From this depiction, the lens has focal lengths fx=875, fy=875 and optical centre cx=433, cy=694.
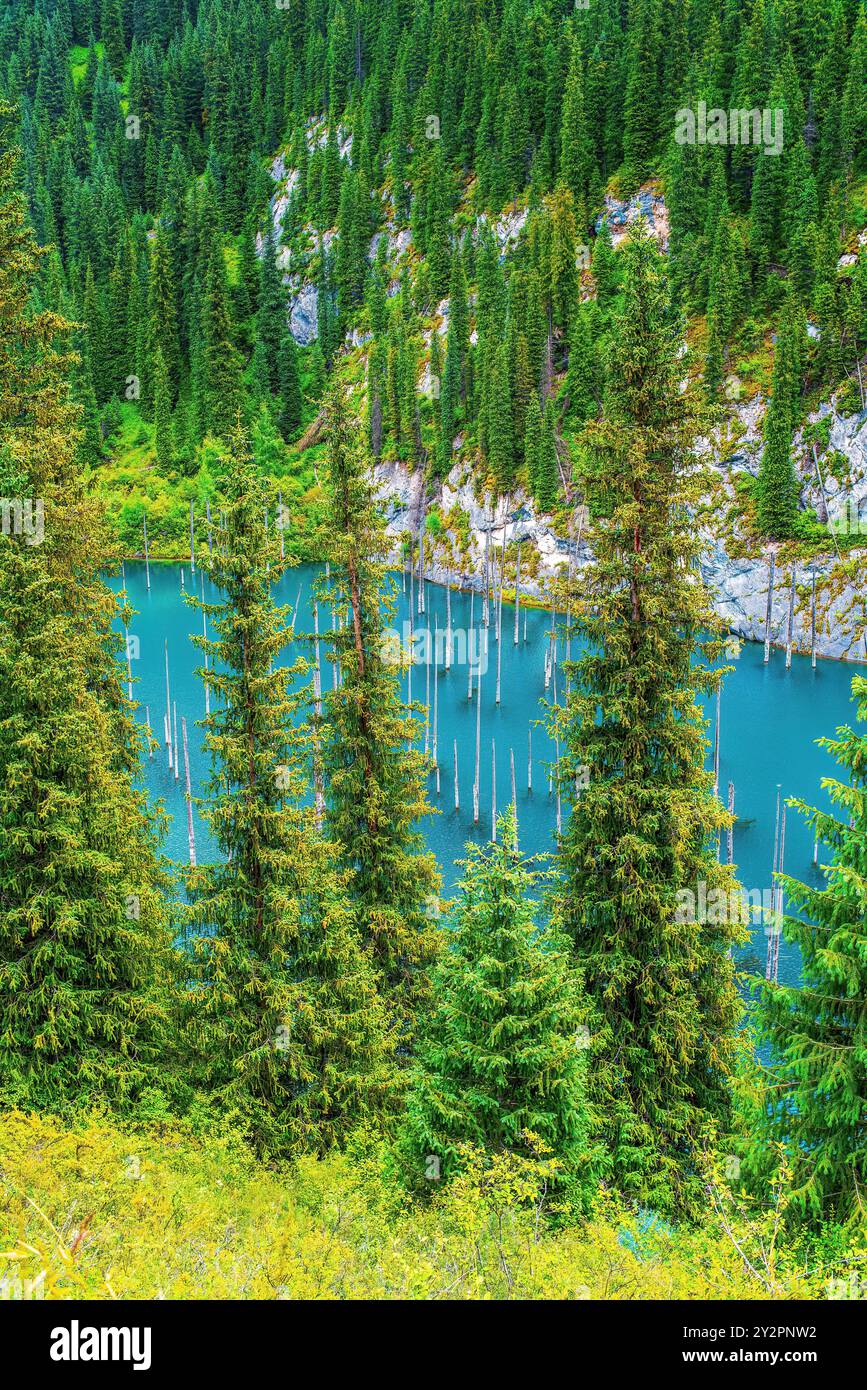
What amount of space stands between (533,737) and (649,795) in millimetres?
43709

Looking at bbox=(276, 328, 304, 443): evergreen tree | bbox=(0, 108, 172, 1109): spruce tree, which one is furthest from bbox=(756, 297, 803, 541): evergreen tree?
bbox=(0, 108, 172, 1109): spruce tree

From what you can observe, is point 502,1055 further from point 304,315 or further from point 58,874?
point 304,315

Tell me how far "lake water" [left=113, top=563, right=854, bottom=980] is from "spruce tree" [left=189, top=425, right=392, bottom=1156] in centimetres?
1950

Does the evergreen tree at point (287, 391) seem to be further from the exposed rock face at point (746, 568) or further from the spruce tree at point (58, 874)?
the spruce tree at point (58, 874)

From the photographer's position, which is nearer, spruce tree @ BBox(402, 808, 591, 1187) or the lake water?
spruce tree @ BBox(402, 808, 591, 1187)

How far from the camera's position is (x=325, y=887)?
1730cm

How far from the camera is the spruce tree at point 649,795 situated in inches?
647

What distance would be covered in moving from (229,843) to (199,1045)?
3.84 metres

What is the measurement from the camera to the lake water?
46.2m

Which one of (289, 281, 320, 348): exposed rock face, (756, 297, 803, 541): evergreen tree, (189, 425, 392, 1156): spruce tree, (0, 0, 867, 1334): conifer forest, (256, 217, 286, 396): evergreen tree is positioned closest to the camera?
(0, 0, 867, 1334): conifer forest

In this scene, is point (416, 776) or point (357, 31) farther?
point (357, 31)
